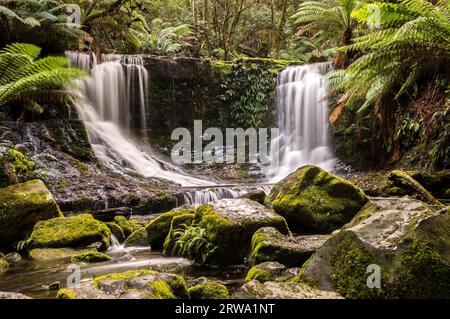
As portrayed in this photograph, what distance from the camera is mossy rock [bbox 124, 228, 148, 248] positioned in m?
5.20

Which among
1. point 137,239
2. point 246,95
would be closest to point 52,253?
point 137,239

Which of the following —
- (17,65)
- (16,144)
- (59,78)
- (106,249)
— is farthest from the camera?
(16,144)

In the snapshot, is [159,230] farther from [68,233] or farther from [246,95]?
[246,95]

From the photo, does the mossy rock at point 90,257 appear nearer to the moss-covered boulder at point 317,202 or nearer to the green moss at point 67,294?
the green moss at point 67,294

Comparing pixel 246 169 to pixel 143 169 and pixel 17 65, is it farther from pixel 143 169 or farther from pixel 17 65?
pixel 17 65

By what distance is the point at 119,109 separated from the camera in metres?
12.1

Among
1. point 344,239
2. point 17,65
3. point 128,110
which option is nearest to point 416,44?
point 344,239

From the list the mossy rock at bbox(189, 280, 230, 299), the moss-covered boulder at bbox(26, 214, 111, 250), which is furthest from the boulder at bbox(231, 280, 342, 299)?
the moss-covered boulder at bbox(26, 214, 111, 250)

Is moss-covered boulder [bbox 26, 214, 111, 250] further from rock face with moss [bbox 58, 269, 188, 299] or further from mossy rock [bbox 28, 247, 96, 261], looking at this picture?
rock face with moss [bbox 58, 269, 188, 299]

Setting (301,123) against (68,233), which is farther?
(301,123)

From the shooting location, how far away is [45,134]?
821 cm

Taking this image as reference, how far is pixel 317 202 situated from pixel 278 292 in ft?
9.54

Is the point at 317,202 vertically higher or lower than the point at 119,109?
lower

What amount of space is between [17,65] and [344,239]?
6.00 metres
